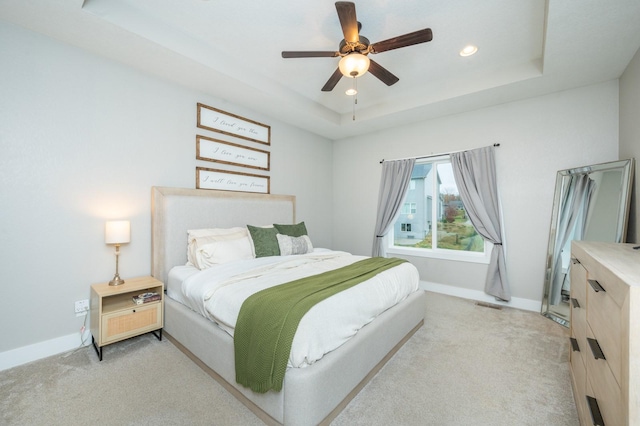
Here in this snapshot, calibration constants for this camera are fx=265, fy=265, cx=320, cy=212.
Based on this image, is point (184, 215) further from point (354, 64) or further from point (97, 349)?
point (354, 64)

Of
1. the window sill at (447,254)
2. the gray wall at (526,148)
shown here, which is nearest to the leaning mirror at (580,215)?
the gray wall at (526,148)

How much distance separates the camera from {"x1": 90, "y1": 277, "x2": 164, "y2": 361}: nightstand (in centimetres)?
223

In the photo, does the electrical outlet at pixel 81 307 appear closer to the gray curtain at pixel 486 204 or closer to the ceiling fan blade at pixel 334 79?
the ceiling fan blade at pixel 334 79

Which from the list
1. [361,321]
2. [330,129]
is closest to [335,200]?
[330,129]

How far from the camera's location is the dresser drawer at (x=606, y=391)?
0.90m

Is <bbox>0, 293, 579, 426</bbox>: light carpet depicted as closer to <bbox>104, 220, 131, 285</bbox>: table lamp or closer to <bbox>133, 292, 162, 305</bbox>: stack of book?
<bbox>133, 292, 162, 305</bbox>: stack of book

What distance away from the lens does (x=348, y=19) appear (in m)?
1.91

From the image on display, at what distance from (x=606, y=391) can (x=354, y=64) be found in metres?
2.44

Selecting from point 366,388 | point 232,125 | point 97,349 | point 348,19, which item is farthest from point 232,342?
point 232,125

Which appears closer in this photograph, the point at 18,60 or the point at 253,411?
the point at 253,411

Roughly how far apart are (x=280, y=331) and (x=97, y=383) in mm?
1587

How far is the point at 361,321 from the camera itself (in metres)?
1.93

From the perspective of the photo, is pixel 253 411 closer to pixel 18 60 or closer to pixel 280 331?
pixel 280 331

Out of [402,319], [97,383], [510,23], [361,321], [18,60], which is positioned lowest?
[97,383]
